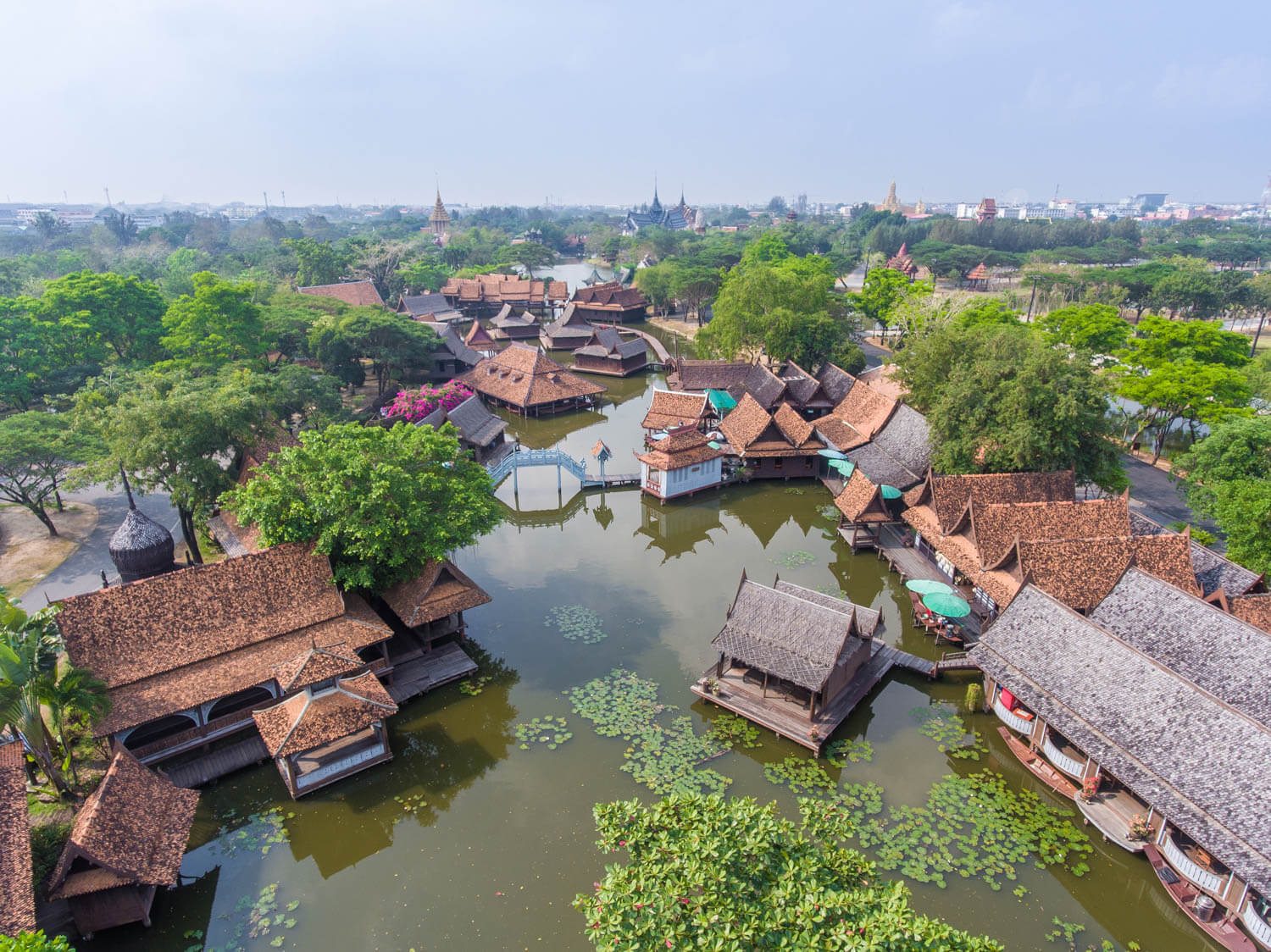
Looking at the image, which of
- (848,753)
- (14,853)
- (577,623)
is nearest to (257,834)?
(14,853)

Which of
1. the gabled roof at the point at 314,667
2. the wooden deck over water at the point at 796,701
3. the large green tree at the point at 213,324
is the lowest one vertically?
the wooden deck over water at the point at 796,701

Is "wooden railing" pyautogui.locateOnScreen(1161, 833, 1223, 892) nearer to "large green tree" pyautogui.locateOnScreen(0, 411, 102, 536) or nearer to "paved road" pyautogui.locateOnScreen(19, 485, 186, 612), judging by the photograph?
"paved road" pyautogui.locateOnScreen(19, 485, 186, 612)

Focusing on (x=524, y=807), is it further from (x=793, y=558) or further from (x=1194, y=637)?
(x=1194, y=637)

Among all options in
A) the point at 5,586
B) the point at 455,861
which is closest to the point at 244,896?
the point at 455,861

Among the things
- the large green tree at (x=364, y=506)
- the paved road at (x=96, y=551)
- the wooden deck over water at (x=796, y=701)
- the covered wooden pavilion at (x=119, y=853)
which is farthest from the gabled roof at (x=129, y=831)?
the wooden deck over water at (x=796, y=701)

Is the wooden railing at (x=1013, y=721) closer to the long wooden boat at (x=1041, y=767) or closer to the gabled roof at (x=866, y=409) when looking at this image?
the long wooden boat at (x=1041, y=767)
